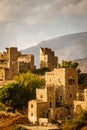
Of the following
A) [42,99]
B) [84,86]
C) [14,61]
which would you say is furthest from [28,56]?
[42,99]

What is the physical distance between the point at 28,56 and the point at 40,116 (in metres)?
21.4

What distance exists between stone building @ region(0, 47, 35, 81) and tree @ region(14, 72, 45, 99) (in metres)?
5.65

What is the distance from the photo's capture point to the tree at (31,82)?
54856 millimetres

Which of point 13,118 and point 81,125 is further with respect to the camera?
point 13,118

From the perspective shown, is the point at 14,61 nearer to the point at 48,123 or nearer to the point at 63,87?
the point at 63,87

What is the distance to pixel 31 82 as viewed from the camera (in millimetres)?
56406

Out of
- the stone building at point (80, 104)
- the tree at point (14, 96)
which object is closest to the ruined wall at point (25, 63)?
the tree at point (14, 96)

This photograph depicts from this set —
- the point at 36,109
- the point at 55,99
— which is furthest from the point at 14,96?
the point at 55,99

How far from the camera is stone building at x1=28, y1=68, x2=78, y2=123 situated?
160 feet

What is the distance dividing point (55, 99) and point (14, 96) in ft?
15.3

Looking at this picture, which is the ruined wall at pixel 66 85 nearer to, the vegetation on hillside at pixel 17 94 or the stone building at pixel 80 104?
the stone building at pixel 80 104

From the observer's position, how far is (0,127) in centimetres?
4894

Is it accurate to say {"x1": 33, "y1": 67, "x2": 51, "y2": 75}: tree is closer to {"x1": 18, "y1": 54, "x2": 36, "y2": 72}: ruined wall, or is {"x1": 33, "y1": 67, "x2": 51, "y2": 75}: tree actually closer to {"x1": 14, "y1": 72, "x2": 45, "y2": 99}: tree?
{"x1": 18, "y1": 54, "x2": 36, "y2": 72}: ruined wall

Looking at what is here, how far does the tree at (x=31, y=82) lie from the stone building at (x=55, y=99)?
8.32 feet
